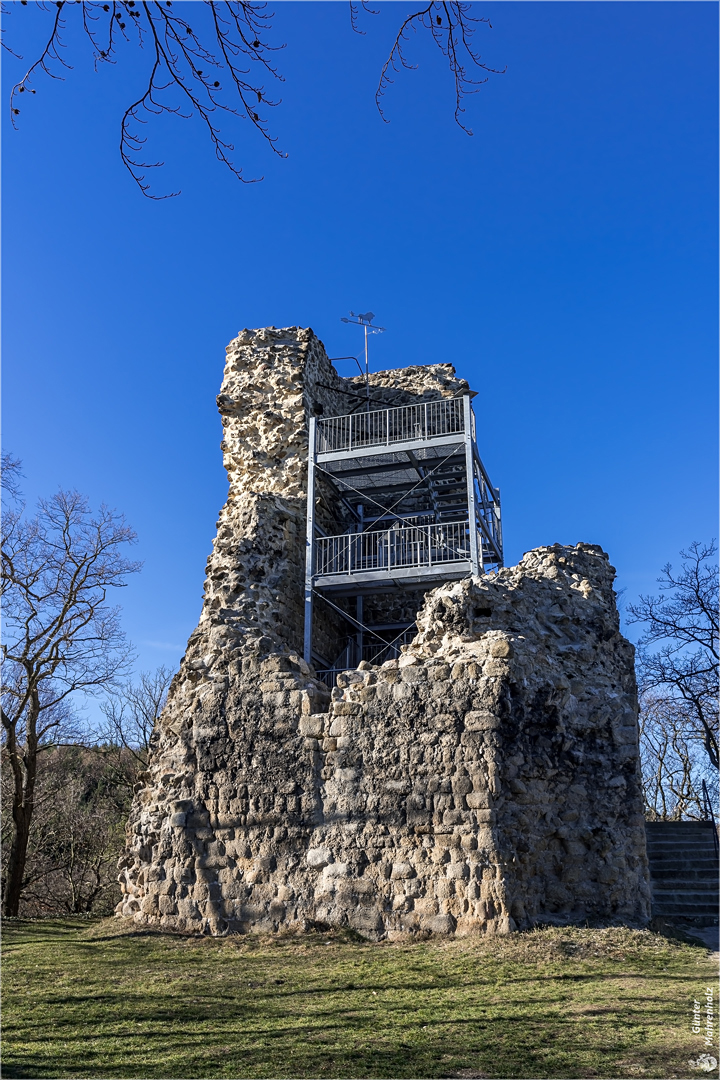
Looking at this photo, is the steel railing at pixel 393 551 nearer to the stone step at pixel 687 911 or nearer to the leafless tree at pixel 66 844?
the stone step at pixel 687 911

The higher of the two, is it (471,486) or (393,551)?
(471,486)

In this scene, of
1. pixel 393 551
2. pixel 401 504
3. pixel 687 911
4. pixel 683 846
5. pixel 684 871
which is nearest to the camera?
pixel 687 911

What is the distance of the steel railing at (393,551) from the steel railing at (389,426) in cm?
166

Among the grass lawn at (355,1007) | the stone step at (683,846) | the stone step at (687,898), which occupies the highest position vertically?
the stone step at (683,846)

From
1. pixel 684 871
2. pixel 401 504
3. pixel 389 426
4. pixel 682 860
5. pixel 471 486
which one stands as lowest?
pixel 684 871

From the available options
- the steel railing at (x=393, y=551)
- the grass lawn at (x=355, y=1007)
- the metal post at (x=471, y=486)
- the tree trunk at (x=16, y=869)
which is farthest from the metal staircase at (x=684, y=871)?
the tree trunk at (x=16, y=869)

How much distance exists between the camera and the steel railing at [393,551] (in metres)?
13.5

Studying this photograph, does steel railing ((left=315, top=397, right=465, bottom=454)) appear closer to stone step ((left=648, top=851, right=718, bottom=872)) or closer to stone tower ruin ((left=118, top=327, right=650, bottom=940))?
stone tower ruin ((left=118, top=327, right=650, bottom=940))

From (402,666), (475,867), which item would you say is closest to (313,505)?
(402,666)

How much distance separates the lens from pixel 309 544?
1359 centimetres

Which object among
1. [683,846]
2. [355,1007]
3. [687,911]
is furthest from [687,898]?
[355,1007]

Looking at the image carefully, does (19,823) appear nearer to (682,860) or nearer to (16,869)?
(16,869)

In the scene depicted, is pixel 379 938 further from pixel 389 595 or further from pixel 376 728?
pixel 389 595

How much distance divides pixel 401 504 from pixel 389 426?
65.4 inches
